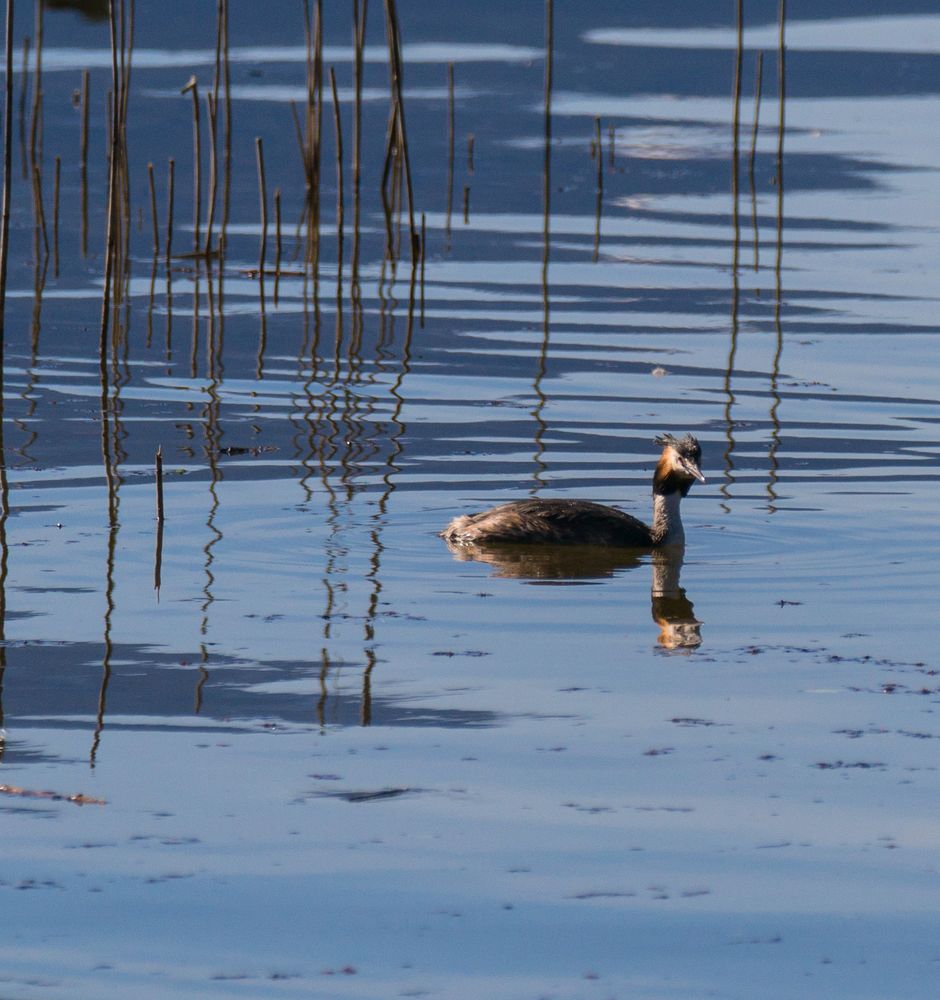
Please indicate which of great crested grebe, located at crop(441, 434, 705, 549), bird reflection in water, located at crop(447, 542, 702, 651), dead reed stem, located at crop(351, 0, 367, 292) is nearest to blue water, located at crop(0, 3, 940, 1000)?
bird reflection in water, located at crop(447, 542, 702, 651)

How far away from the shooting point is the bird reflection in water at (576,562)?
10164 mm

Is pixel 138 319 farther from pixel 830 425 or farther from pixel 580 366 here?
pixel 830 425

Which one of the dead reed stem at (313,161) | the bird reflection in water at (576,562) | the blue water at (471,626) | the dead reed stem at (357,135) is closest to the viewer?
the blue water at (471,626)

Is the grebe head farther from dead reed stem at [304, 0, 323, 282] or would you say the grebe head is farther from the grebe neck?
dead reed stem at [304, 0, 323, 282]

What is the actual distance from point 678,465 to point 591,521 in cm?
55

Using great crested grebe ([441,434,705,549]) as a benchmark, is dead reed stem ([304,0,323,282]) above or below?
above

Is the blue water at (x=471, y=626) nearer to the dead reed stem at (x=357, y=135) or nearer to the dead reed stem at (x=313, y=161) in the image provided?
the dead reed stem at (x=313, y=161)

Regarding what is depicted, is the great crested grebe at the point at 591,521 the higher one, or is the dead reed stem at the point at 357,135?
the dead reed stem at the point at 357,135

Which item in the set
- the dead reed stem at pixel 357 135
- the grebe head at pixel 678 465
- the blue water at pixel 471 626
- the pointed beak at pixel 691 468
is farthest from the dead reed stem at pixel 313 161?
the pointed beak at pixel 691 468

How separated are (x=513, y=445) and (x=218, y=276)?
765 centimetres

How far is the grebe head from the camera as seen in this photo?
1082 cm

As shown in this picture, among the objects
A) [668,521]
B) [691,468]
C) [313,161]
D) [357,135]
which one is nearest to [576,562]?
[668,521]

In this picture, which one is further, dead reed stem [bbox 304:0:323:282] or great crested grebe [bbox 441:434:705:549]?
dead reed stem [bbox 304:0:323:282]

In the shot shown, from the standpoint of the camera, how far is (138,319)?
18.1m
